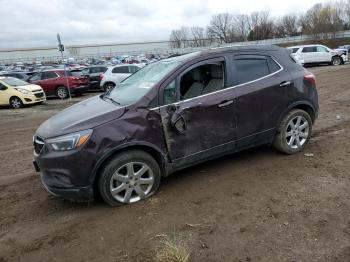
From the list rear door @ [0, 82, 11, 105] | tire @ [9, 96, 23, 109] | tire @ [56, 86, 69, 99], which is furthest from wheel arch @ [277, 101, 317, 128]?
tire @ [56, 86, 69, 99]

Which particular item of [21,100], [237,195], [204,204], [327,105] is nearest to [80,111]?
[204,204]

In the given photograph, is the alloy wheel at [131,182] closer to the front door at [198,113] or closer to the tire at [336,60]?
the front door at [198,113]

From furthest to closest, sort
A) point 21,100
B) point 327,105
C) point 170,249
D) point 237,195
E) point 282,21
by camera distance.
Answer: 1. point 282,21
2. point 21,100
3. point 327,105
4. point 237,195
5. point 170,249

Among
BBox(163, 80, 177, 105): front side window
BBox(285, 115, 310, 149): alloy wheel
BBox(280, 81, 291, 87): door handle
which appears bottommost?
BBox(285, 115, 310, 149): alloy wheel

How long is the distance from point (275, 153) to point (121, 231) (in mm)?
3038

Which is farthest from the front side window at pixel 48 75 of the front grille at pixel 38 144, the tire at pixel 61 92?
the front grille at pixel 38 144

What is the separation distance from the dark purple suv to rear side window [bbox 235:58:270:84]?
17 mm

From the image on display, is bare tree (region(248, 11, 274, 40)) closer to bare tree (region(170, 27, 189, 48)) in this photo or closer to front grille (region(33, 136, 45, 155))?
bare tree (region(170, 27, 189, 48))

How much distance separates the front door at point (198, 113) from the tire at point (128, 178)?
349 mm

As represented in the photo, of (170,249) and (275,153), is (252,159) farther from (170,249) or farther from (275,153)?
(170,249)

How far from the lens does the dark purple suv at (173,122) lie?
3951mm

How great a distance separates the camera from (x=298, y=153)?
18.2 ft

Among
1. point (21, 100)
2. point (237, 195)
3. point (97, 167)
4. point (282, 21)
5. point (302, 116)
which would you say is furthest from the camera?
point (282, 21)

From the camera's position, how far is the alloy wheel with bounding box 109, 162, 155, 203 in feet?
13.4
